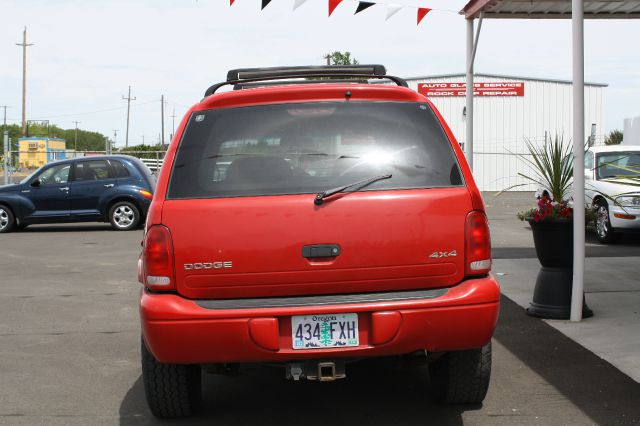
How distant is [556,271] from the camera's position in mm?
7203

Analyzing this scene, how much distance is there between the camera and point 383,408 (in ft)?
15.7

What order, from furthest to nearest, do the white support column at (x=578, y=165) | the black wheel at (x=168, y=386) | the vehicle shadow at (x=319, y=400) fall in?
the white support column at (x=578, y=165) → the vehicle shadow at (x=319, y=400) → the black wheel at (x=168, y=386)

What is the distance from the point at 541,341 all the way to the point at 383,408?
2054 millimetres

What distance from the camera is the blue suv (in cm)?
1738

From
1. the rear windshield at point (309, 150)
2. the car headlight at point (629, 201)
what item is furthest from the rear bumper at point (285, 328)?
the car headlight at point (629, 201)

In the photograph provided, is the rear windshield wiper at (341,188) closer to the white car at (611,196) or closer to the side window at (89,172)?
the white car at (611,196)

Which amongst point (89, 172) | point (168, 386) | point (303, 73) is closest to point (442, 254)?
point (168, 386)

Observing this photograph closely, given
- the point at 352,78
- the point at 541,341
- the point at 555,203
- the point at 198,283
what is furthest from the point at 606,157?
the point at 198,283

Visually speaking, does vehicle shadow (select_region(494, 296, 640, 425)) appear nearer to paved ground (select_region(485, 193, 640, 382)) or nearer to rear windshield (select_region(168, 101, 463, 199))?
paved ground (select_region(485, 193, 640, 382))

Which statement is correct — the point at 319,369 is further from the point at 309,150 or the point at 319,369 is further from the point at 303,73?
the point at 303,73

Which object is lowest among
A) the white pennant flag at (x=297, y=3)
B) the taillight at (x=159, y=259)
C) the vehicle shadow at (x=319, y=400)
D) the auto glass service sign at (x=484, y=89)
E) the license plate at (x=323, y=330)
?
the vehicle shadow at (x=319, y=400)

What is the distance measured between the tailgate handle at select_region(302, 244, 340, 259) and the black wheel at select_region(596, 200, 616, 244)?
10183 millimetres

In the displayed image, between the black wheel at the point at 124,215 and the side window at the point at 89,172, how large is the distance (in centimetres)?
70

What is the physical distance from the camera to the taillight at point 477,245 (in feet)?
13.3
